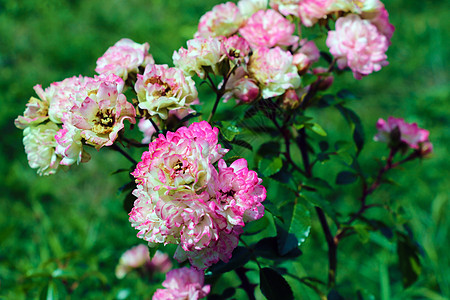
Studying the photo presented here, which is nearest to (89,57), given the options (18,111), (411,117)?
(18,111)

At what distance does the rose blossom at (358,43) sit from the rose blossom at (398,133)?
272 mm

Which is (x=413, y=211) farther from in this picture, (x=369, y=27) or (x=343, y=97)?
(x=369, y=27)

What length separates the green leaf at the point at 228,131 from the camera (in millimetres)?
759

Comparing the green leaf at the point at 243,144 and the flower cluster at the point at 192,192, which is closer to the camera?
the flower cluster at the point at 192,192

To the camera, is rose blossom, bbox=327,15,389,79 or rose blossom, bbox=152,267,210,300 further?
rose blossom, bbox=327,15,389,79

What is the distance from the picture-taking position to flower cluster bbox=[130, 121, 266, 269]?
Result: 0.65m

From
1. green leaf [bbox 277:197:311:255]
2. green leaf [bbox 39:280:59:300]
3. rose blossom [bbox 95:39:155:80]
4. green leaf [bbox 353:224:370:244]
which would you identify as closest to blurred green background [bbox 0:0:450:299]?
green leaf [bbox 39:280:59:300]

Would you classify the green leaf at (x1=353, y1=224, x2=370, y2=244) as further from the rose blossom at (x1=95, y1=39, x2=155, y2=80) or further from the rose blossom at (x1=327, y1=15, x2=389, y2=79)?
the rose blossom at (x1=95, y1=39, x2=155, y2=80)

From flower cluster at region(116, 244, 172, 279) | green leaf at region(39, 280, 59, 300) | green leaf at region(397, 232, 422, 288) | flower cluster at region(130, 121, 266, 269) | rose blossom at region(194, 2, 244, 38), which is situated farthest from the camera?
flower cluster at region(116, 244, 172, 279)

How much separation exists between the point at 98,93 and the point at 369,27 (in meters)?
0.58

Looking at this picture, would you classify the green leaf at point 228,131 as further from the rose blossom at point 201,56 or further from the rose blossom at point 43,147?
the rose blossom at point 43,147

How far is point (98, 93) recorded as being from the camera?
730 millimetres

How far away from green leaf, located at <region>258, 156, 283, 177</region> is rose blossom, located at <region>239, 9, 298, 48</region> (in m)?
0.23

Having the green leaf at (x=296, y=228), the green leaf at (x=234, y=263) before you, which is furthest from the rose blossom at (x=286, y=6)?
the green leaf at (x=234, y=263)
